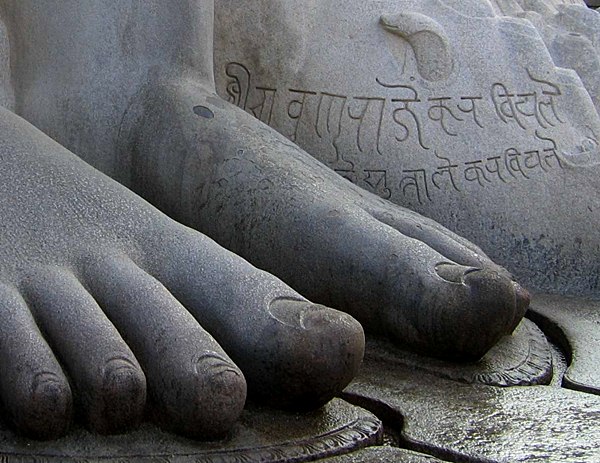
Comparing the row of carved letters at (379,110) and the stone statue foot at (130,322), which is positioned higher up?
the row of carved letters at (379,110)

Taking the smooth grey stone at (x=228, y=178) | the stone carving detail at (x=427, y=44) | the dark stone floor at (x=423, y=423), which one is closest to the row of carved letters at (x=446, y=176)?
the stone carving detail at (x=427, y=44)

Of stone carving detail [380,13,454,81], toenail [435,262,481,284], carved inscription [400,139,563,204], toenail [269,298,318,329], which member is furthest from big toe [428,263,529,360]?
stone carving detail [380,13,454,81]

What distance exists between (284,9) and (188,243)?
2.57 ft

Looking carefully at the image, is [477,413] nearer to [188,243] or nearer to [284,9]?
[188,243]

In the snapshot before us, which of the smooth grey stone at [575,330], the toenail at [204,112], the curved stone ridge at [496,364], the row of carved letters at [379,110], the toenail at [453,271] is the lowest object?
the smooth grey stone at [575,330]

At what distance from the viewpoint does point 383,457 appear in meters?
1.13

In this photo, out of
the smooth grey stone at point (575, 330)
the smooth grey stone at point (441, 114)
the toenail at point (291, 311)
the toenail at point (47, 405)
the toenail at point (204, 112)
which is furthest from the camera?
the smooth grey stone at point (441, 114)

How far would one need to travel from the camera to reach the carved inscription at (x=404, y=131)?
198 centimetres

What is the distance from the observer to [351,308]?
1467 millimetres

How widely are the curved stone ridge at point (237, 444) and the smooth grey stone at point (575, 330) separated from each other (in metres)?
0.35

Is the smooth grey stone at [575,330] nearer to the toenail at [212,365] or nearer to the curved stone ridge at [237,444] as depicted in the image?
the curved stone ridge at [237,444]

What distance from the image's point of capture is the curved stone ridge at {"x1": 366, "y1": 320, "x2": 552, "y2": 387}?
1.38 m

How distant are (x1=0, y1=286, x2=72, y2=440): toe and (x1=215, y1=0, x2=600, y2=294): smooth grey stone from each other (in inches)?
37.7

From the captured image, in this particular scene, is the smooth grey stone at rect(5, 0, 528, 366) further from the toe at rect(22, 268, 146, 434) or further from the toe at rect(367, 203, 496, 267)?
the toe at rect(22, 268, 146, 434)
